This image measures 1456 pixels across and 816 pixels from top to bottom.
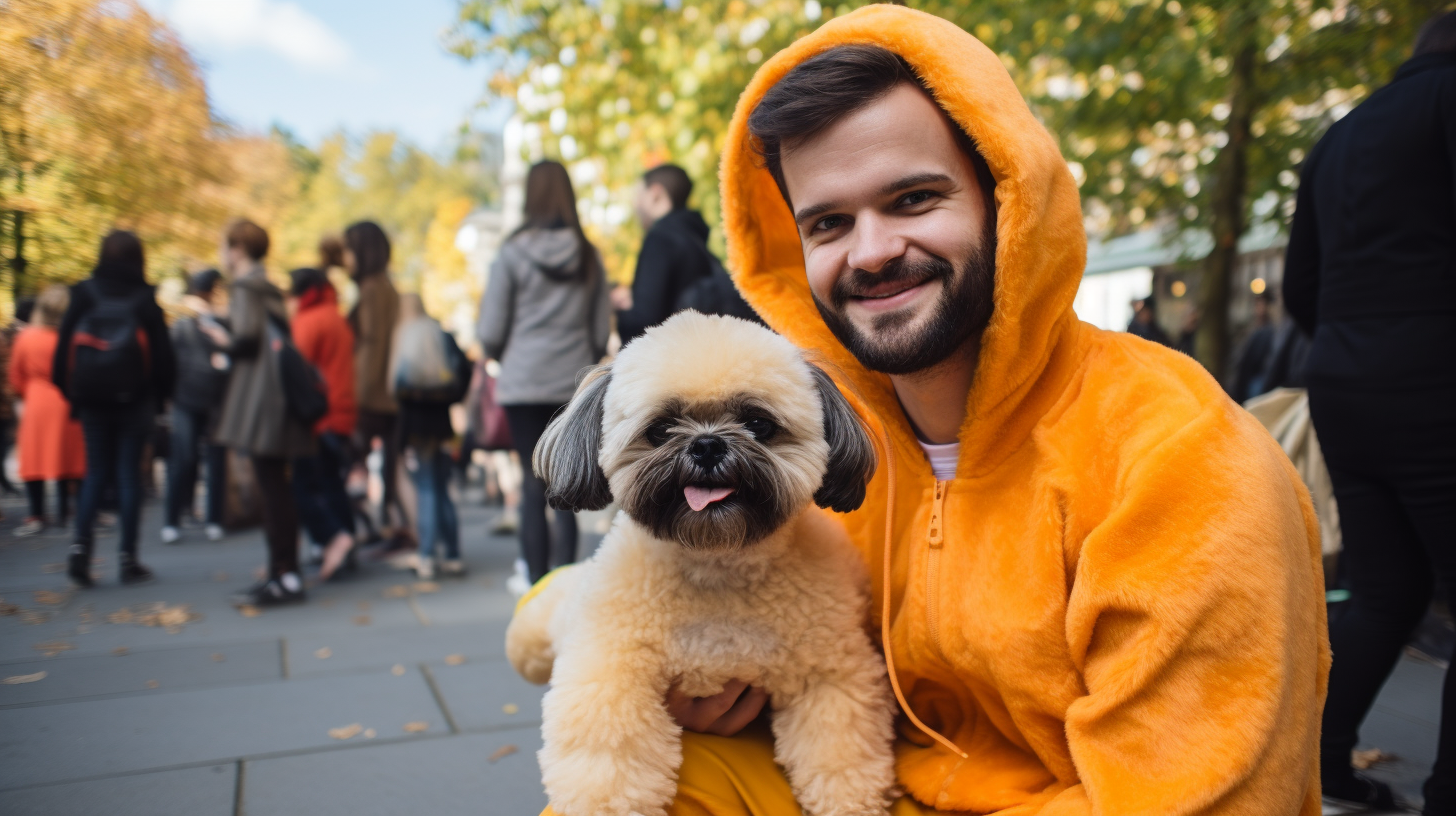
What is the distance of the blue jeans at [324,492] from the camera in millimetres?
6406

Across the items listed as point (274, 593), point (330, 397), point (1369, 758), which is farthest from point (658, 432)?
point (330, 397)

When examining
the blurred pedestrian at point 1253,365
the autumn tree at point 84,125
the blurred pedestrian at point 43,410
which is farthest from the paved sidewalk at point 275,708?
the blurred pedestrian at point 1253,365

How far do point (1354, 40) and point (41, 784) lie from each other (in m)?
6.95

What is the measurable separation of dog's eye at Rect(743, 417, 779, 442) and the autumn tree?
2625mm

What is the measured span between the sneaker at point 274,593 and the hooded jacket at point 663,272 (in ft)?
9.14

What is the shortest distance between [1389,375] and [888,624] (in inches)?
74.2

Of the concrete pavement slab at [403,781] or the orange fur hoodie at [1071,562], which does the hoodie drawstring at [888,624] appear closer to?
the orange fur hoodie at [1071,562]

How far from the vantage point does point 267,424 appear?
18.7 ft

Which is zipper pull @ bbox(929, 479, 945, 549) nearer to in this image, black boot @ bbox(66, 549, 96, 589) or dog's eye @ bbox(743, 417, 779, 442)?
dog's eye @ bbox(743, 417, 779, 442)

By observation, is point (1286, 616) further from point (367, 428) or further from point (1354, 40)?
point (367, 428)

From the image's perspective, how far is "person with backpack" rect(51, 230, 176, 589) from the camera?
5988 mm

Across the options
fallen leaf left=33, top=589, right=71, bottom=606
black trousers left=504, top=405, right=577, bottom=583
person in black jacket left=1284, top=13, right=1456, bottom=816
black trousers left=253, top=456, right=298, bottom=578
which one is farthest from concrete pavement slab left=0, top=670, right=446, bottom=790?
person in black jacket left=1284, top=13, right=1456, bottom=816

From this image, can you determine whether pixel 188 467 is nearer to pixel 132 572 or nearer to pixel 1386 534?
pixel 132 572

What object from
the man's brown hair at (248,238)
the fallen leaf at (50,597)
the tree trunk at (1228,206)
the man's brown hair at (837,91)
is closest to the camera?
the man's brown hair at (837,91)
